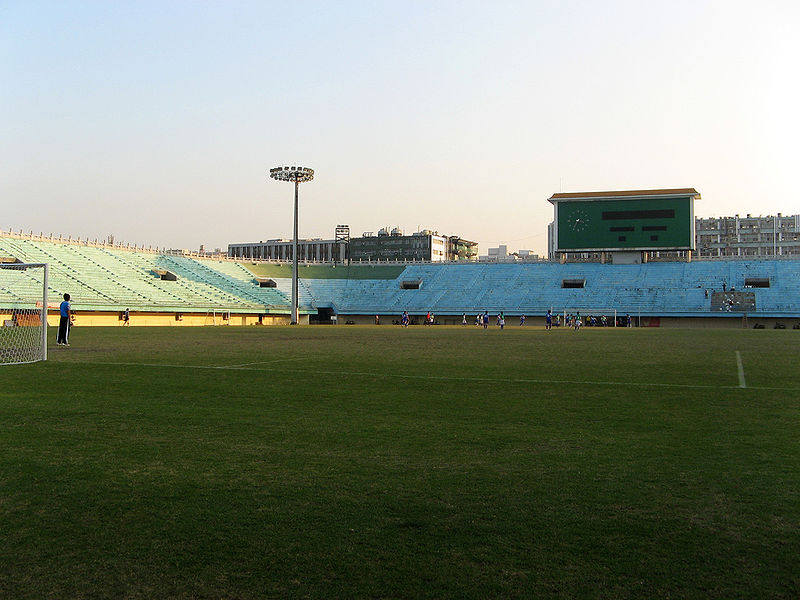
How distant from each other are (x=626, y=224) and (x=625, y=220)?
1.48ft

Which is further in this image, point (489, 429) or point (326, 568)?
point (489, 429)

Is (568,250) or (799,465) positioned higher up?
(568,250)

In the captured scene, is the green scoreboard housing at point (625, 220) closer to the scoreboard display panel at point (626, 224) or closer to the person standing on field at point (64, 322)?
the scoreboard display panel at point (626, 224)

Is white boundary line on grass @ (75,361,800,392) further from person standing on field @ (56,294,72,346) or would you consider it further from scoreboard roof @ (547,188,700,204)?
scoreboard roof @ (547,188,700,204)

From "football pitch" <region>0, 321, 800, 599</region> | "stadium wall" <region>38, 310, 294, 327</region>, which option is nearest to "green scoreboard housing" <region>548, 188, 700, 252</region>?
"stadium wall" <region>38, 310, 294, 327</region>

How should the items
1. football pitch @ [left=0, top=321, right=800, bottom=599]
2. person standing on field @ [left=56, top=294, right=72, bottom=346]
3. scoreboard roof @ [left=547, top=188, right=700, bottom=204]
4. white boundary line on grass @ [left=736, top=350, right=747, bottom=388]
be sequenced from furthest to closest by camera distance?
1. scoreboard roof @ [left=547, top=188, right=700, bottom=204]
2. person standing on field @ [left=56, top=294, right=72, bottom=346]
3. white boundary line on grass @ [left=736, top=350, right=747, bottom=388]
4. football pitch @ [left=0, top=321, right=800, bottom=599]

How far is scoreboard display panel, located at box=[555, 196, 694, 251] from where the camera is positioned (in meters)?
77.6

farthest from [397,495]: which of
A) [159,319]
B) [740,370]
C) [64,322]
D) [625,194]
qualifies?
[625,194]

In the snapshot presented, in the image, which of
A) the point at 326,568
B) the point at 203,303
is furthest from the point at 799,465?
the point at 203,303

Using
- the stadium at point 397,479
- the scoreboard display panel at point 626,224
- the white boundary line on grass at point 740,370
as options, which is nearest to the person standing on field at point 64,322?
the stadium at point 397,479

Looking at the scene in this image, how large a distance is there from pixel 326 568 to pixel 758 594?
2.41 meters

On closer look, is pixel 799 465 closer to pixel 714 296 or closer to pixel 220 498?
pixel 220 498

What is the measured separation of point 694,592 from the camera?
13.2ft

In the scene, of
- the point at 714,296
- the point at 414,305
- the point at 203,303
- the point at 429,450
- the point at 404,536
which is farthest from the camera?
the point at 414,305
